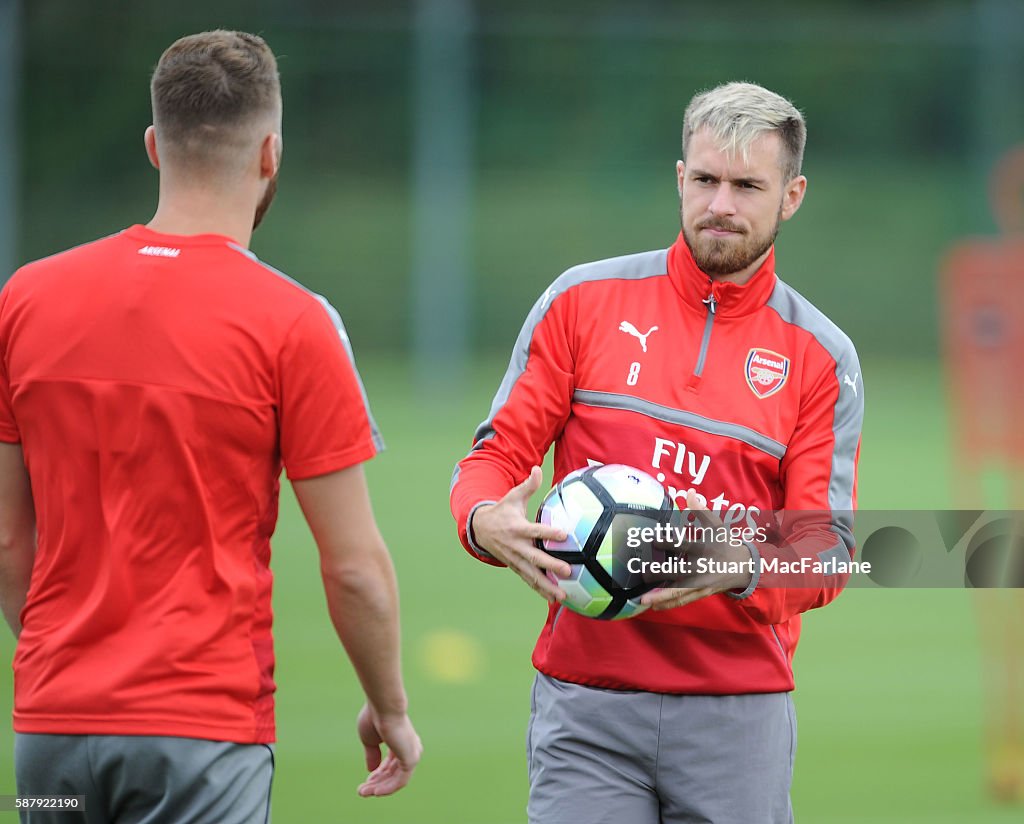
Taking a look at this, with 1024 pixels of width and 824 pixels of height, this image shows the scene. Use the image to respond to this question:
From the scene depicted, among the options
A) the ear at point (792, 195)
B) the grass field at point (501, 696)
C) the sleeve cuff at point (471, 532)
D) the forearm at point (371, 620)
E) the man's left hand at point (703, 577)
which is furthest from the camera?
the grass field at point (501, 696)

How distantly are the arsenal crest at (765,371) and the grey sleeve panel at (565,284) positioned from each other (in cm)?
32

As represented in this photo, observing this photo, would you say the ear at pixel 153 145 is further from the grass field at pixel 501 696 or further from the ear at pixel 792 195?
the grass field at pixel 501 696

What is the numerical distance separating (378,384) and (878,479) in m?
8.10

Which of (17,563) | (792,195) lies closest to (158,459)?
(17,563)

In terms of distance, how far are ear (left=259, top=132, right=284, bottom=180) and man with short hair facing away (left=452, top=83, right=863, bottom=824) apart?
0.88 meters

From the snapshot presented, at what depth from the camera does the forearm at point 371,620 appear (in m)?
2.94

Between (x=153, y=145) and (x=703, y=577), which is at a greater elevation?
(x=153, y=145)

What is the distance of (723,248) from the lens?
3.58m

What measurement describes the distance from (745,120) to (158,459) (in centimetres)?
166

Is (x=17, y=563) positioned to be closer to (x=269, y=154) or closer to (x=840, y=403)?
(x=269, y=154)

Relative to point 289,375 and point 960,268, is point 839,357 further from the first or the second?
point 960,268

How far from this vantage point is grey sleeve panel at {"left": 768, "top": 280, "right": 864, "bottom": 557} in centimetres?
351

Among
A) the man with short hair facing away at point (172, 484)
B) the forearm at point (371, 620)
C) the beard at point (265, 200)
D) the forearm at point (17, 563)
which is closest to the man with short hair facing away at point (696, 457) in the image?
the forearm at point (371, 620)

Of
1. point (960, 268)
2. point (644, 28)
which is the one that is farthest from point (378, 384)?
point (960, 268)
